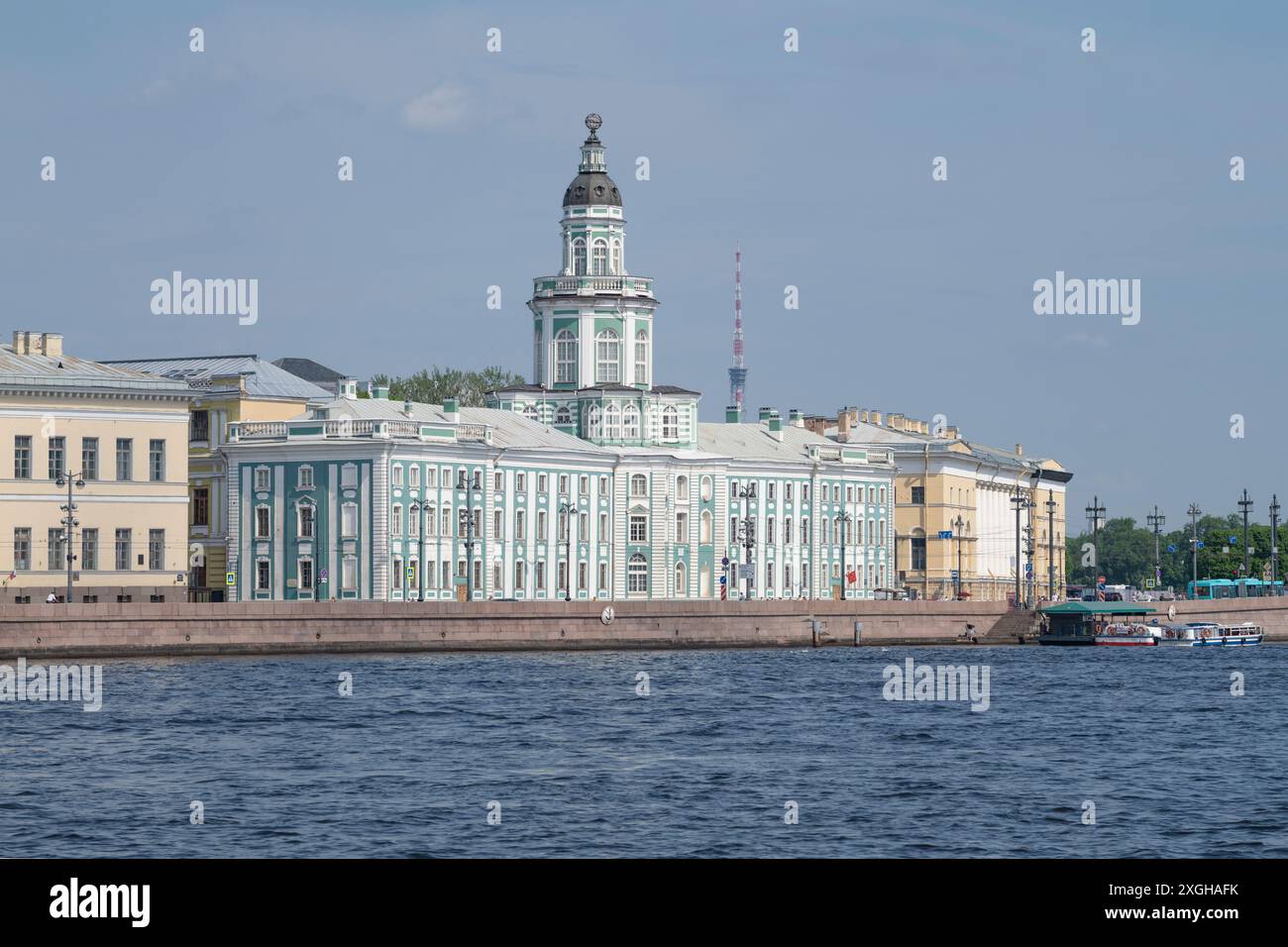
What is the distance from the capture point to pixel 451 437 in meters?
82.8

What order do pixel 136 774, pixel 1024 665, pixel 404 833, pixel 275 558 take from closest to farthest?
pixel 404 833 → pixel 136 774 → pixel 1024 665 → pixel 275 558

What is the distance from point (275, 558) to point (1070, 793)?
179 feet

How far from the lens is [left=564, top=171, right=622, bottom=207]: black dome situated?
99000mm

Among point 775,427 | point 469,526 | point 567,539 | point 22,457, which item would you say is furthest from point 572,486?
point 22,457

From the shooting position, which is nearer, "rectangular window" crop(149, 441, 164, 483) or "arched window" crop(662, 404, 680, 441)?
"rectangular window" crop(149, 441, 164, 483)

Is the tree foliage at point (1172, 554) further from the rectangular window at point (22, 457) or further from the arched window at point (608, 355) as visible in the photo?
the rectangular window at point (22, 457)

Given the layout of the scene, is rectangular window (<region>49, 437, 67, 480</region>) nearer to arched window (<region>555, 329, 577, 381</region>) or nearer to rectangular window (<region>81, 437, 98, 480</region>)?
rectangular window (<region>81, 437, 98, 480</region>)

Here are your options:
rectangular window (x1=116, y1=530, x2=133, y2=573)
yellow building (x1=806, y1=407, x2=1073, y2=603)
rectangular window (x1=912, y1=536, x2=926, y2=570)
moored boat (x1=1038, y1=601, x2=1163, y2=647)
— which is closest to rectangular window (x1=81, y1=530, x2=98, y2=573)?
rectangular window (x1=116, y1=530, x2=133, y2=573)

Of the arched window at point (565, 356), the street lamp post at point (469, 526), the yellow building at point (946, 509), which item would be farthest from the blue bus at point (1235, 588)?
the street lamp post at point (469, 526)

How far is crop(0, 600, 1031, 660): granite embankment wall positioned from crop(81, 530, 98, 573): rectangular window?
10171 millimetres

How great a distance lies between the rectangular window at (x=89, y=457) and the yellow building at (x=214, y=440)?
1174 cm

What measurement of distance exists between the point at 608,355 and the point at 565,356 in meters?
1.88
